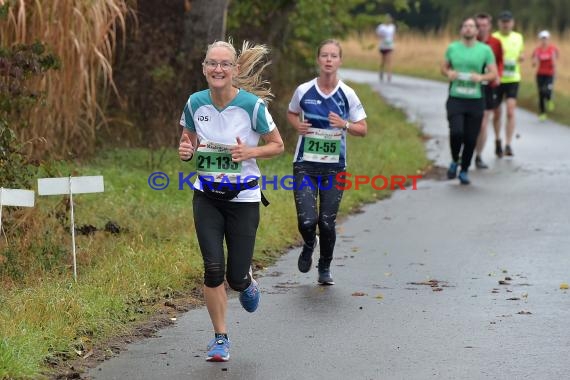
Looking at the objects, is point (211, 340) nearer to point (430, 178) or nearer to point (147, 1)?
point (430, 178)

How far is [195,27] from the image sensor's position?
57.4 ft

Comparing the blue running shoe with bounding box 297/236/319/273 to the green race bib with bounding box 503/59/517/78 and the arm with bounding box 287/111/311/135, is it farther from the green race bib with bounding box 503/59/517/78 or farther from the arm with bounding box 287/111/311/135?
the green race bib with bounding box 503/59/517/78

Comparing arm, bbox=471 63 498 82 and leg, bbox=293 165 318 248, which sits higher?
arm, bbox=471 63 498 82

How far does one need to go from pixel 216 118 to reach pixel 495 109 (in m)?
11.2

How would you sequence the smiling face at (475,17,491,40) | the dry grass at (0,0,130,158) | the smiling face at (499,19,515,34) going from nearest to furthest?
the dry grass at (0,0,130,158)
the smiling face at (475,17,491,40)
the smiling face at (499,19,515,34)

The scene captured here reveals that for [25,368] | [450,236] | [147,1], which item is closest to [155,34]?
[147,1]

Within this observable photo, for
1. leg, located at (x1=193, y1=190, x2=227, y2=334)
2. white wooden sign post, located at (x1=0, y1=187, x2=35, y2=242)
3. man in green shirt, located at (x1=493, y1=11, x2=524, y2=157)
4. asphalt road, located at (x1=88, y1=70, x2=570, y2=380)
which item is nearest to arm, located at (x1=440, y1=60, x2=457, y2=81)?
asphalt road, located at (x1=88, y1=70, x2=570, y2=380)

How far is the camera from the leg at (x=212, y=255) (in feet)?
25.0

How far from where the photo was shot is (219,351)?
7441 mm

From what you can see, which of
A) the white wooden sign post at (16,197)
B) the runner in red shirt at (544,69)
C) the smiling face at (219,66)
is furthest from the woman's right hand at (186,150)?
the runner in red shirt at (544,69)

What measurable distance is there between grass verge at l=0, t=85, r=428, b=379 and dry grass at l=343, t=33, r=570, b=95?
26138 millimetres

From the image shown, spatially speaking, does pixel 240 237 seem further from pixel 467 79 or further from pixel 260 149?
pixel 467 79

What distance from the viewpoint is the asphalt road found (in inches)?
288

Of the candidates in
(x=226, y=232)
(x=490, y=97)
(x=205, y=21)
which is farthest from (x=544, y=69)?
(x=226, y=232)
